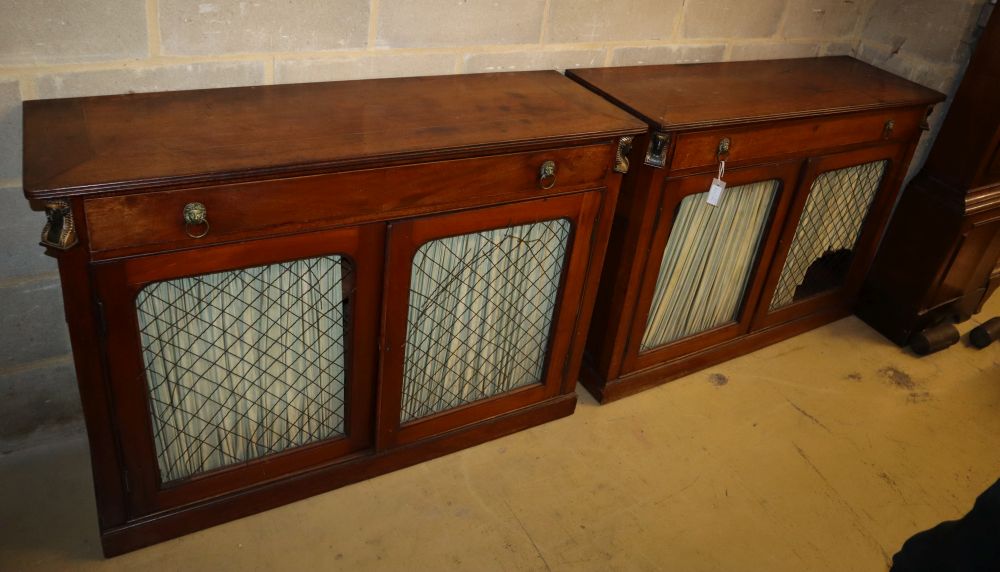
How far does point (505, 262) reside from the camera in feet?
6.56

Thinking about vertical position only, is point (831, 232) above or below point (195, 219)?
below

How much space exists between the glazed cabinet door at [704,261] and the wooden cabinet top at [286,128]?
1.37 feet

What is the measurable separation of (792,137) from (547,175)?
2.87 feet

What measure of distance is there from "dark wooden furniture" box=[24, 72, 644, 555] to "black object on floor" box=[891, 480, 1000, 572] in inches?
42.2

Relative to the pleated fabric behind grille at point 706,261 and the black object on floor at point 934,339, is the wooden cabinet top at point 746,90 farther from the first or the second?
the black object on floor at point 934,339

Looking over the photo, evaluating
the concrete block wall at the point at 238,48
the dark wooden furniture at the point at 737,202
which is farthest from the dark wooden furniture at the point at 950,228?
the concrete block wall at the point at 238,48

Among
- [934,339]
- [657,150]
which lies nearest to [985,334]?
[934,339]

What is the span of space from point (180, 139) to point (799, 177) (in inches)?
69.7

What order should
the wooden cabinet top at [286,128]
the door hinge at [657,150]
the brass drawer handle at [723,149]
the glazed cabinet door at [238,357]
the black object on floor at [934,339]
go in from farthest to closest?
1. the black object on floor at [934,339]
2. the brass drawer handle at [723,149]
3. the door hinge at [657,150]
4. the glazed cabinet door at [238,357]
5. the wooden cabinet top at [286,128]

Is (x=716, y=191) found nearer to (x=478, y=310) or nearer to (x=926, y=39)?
(x=478, y=310)

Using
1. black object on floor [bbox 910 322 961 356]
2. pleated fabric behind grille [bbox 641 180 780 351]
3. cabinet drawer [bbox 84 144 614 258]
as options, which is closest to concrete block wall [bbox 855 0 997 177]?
black object on floor [bbox 910 322 961 356]

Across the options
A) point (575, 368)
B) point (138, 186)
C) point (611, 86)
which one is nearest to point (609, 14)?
point (611, 86)

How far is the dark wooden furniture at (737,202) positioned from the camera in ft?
7.07

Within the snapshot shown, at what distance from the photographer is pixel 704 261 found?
8.01 feet
